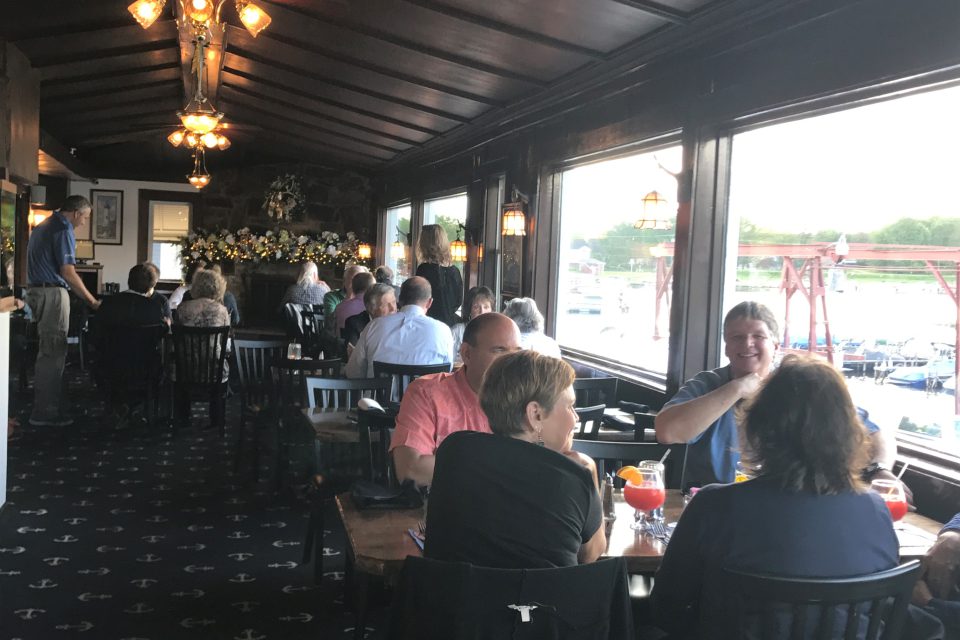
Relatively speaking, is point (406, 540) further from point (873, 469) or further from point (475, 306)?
point (475, 306)

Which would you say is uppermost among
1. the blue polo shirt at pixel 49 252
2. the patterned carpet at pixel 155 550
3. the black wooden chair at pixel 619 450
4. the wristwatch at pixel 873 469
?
the blue polo shirt at pixel 49 252

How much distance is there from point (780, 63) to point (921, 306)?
1398 millimetres

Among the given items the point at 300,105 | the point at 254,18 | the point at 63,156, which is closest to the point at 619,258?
the point at 254,18

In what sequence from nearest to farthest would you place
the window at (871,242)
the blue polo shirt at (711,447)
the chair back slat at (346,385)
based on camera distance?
the blue polo shirt at (711,447)
the window at (871,242)
the chair back slat at (346,385)

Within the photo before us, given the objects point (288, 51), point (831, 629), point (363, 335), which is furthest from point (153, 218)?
point (831, 629)

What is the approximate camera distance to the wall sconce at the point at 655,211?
5.77 meters

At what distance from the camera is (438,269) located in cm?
→ 744

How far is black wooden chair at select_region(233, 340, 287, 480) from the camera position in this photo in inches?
236

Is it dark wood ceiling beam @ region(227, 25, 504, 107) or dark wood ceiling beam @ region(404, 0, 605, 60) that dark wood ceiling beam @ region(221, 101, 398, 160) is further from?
dark wood ceiling beam @ region(404, 0, 605, 60)

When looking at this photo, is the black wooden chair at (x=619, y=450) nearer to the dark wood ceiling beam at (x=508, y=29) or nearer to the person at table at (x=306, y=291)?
the dark wood ceiling beam at (x=508, y=29)

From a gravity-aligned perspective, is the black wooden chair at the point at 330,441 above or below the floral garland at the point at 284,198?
below

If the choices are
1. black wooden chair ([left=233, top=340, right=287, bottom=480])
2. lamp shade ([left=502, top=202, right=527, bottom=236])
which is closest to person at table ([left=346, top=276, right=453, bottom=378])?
black wooden chair ([left=233, top=340, right=287, bottom=480])

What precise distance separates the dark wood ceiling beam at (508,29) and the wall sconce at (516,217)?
2.00 meters

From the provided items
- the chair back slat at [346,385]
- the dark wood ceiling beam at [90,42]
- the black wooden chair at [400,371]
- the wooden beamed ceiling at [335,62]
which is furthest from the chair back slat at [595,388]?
the dark wood ceiling beam at [90,42]
